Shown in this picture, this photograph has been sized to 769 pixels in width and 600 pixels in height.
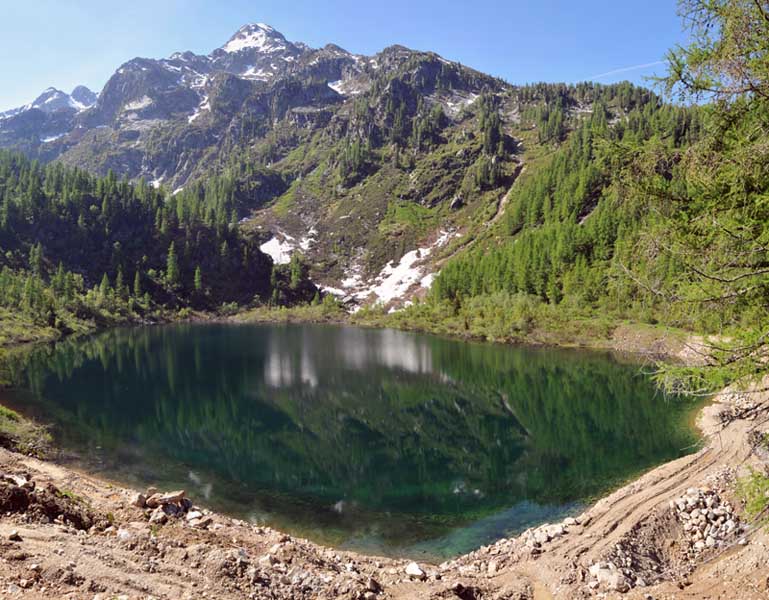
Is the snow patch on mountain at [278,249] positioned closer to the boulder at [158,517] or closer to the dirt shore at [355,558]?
the boulder at [158,517]

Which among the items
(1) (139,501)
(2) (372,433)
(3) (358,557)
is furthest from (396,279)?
(1) (139,501)

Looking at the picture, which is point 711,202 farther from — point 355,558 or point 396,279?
point 396,279

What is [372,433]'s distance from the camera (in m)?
37.2

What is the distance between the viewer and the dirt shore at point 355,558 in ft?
29.0

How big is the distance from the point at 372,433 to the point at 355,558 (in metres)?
21.6

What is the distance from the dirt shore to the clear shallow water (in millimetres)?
5385

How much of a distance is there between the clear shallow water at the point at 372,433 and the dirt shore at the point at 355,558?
212 inches

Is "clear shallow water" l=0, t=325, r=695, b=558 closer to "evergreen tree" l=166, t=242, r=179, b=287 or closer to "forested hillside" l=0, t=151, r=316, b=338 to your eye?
"forested hillside" l=0, t=151, r=316, b=338

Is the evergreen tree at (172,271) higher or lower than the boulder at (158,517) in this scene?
higher

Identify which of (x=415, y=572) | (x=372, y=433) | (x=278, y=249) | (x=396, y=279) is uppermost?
(x=278, y=249)

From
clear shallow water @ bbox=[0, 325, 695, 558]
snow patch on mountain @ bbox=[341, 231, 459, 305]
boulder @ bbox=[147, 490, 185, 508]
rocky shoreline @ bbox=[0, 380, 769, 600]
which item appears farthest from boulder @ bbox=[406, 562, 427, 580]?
snow patch on mountain @ bbox=[341, 231, 459, 305]

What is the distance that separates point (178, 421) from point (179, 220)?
14578 cm

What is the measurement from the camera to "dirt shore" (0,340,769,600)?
8.84 meters

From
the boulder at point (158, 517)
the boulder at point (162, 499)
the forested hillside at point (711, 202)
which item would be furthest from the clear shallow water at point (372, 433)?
the forested hillside at point (711, 202)
